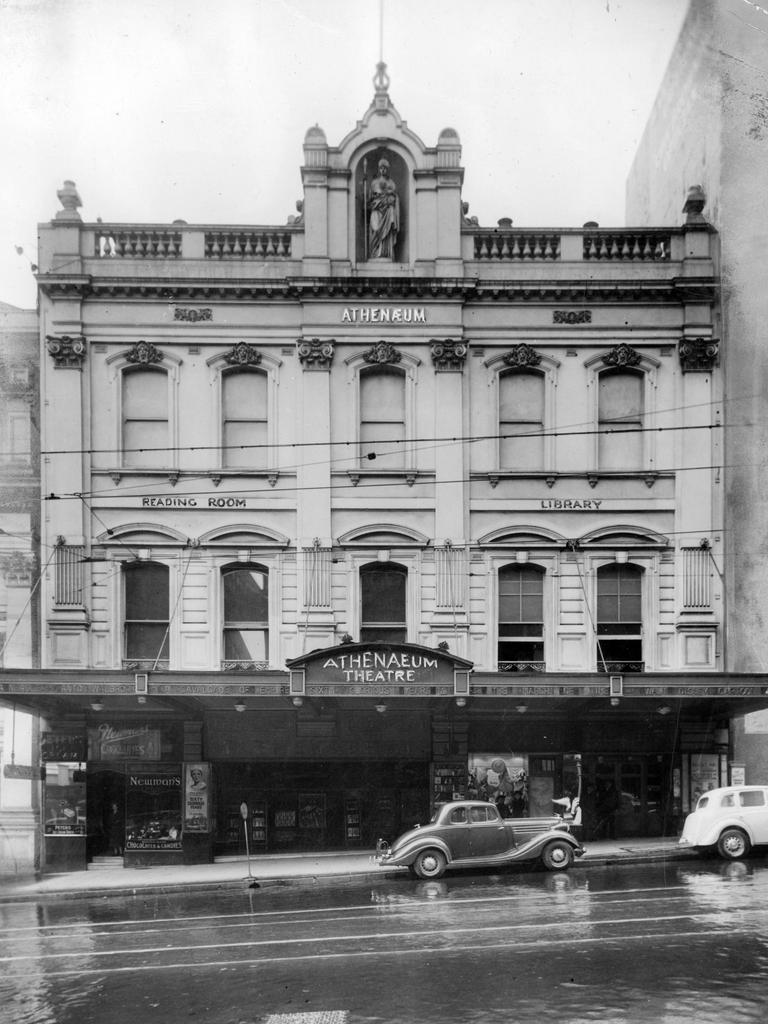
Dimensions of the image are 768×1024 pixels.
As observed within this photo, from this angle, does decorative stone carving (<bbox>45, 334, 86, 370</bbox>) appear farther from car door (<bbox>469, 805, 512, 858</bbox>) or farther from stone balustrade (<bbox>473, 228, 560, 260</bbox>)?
car door (<bbox>469, 805, 512, 858</bbox>)

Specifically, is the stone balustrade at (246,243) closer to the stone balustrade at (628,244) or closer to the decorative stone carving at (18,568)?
the stone balustrade at (628,244)

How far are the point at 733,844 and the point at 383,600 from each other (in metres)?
7.71

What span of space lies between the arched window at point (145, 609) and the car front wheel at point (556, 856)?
27.1 ft

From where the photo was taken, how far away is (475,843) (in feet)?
55.3

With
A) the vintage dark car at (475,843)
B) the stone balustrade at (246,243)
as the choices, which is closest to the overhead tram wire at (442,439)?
the stone balustrade at (246,243)

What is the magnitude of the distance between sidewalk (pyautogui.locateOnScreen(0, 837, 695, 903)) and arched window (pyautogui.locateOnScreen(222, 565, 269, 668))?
161 inches

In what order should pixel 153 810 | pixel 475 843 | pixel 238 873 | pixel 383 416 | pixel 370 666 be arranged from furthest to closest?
1. pixel 383 416
2. pixel 153 810
3. pixel 238 873
4. pixel 370 666
5. pixel 475 843

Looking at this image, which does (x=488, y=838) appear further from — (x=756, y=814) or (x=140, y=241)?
(x=140, y=241)

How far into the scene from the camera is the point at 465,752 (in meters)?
20.8

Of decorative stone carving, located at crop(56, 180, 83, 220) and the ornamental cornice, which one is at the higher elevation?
decorative stone carving, located at crop(56, 180, 83, 220)

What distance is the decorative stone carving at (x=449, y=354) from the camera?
20.9 m

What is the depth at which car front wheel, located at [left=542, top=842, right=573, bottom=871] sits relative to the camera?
56.0ft

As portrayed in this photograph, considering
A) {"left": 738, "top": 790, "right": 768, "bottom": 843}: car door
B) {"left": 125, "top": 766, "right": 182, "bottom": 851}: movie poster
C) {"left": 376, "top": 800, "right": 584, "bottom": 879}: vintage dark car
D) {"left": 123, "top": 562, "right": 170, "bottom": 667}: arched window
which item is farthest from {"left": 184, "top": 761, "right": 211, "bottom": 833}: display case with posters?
{"left": 738, "top": 790, "right": 768, "bottom": 843}: car door

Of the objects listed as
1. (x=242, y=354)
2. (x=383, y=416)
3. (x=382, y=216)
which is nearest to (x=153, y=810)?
(x=383, y=416)
